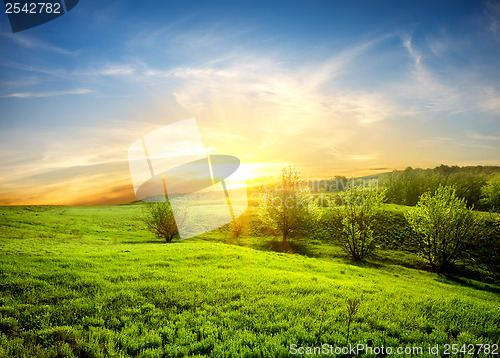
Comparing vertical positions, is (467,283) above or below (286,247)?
below

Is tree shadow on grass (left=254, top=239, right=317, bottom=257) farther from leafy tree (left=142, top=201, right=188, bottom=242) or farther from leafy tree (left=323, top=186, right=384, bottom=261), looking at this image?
leafy tree (left=142, top=201, right=188, bottom=242)

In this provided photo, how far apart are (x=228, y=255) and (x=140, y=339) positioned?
1508 cm

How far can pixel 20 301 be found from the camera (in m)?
9.75

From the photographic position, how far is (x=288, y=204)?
44688 millimetres

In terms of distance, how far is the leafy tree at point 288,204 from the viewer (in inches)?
1745

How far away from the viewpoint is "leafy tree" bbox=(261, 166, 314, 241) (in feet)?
145

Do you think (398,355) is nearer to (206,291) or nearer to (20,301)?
(206,291)

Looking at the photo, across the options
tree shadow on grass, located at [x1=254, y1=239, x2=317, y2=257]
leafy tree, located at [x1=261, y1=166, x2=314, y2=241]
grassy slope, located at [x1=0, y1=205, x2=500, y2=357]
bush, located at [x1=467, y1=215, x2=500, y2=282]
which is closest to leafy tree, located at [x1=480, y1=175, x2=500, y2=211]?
bush, located at [x1=467, y1=215, x2=500, y2=282]

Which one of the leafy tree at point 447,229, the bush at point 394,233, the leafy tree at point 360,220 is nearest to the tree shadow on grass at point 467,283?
the leafy tree at point 447,229

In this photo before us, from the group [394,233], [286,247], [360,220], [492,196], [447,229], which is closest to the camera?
[447,229]

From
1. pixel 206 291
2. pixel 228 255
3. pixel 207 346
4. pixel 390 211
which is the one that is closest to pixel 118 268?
pixel 206 291

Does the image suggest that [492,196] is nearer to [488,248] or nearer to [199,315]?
[488,248]

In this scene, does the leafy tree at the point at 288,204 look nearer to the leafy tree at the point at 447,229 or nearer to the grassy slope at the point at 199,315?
the leafy tree at the point at 447,229

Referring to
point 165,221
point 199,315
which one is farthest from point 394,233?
point 199,315
